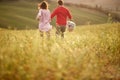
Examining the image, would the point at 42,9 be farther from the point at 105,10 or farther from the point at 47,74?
the point at 105,10

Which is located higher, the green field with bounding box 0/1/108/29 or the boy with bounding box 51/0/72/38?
the boy with bounding box 51/0/72/38

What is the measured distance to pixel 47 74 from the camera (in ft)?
14.3

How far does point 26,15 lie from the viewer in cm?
3419

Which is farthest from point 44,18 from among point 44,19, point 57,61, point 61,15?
point 57,61

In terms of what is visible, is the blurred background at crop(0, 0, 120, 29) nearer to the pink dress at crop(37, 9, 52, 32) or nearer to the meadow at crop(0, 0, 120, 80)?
the pink dress at crop(37, 9, 52, 32)

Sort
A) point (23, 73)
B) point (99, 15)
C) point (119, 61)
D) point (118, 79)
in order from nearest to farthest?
1. point (23, 73)
2. point (118, 79)
3. point (119, 61)
4. point (99, 15)

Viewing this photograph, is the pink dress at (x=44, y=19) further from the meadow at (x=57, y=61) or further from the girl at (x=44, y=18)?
the meadow at (x=57, y=61)

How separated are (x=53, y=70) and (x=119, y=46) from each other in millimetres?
3819

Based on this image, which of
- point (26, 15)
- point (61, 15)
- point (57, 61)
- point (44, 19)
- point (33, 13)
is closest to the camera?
point (57, 61)

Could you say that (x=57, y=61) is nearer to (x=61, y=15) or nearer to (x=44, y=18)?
(x=44, y=18)

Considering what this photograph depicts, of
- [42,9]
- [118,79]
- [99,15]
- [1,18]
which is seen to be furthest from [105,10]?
[118,79]

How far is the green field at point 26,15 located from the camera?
93.9ft

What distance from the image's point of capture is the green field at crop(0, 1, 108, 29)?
28.6 m

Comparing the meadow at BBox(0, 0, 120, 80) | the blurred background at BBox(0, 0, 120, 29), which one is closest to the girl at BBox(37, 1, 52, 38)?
the meadow at BBox(0, 0, 120, 80)
